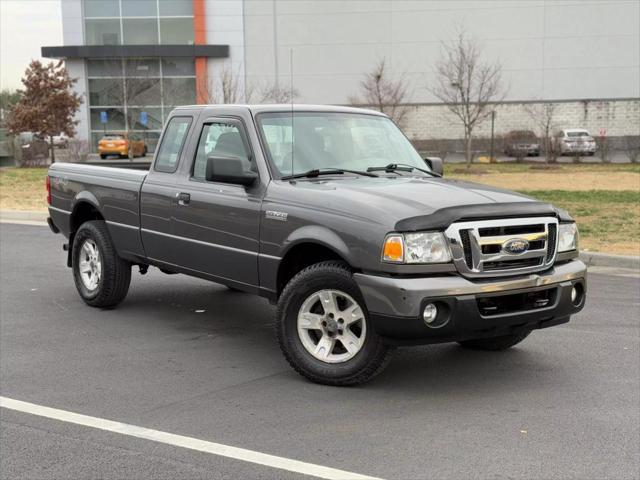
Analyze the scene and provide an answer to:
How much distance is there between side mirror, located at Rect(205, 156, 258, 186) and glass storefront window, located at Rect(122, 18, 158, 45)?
4292 cm

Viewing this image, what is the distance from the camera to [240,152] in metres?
5.89

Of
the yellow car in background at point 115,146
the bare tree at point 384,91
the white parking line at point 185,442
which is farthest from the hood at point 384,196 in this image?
the bare tree at point 384,91

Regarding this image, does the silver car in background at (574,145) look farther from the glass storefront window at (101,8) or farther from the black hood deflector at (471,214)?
the black hood deflector at (471,214)

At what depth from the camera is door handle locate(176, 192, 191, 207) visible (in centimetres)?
610

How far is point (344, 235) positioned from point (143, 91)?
4124cm

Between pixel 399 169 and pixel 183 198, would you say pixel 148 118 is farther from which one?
pixel 399 169

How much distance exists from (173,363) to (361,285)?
1.81 meters

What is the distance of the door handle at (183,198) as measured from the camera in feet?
20.0

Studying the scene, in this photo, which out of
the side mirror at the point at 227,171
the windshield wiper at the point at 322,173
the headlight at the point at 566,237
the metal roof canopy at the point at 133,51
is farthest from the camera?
the metal roof canopy at the point at 133,51

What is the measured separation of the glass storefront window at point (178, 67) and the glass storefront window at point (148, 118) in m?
2.77

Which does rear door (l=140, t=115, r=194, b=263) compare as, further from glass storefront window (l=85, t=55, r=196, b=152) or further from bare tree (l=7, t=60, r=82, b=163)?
glass storefront window (l=85, t=55, r=196, b=152)

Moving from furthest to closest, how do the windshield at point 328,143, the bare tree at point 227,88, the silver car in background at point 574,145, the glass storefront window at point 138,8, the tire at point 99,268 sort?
the glass storefront window at point 138,8 < the bare tree at point 227,88 < the silver car in background at point 574,145 < the tire at point 99,268 < the windshield at point 328,143

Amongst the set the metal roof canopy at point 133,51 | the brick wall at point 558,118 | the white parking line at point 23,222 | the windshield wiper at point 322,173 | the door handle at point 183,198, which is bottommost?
the white parking line at point 23,222

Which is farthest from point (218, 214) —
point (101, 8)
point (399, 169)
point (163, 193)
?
point (101, 8)
